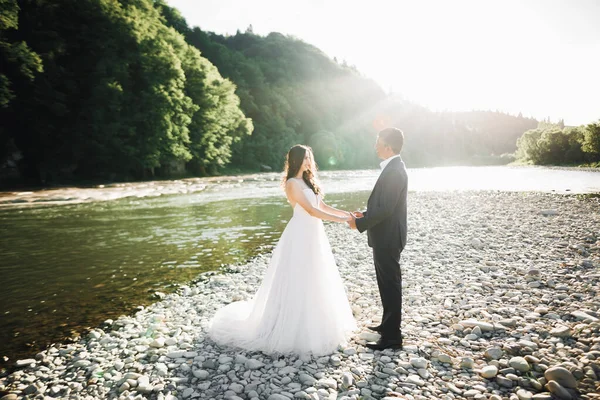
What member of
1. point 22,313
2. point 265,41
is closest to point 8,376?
point 22,313

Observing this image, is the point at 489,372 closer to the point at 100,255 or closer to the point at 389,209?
the point at 389,209

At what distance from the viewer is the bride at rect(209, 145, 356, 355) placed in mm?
4758

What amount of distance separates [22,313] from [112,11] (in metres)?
39.1

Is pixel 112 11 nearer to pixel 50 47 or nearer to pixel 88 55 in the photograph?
pixel 88 55

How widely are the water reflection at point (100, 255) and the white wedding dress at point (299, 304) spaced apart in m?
3.54

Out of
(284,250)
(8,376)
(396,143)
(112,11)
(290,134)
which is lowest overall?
(8,376)

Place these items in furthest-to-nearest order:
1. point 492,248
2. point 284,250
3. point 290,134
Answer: point 290,134, point 492,248, point 284,250

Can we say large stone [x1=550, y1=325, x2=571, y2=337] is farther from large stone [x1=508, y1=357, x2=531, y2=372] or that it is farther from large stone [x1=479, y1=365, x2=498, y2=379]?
large stone [x1=479, y1=365, x2=498, y2=379]

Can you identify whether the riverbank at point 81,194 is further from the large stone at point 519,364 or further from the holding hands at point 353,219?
the large stone at point 519,364

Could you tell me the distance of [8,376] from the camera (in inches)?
184

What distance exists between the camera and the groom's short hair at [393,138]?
15.6 feet

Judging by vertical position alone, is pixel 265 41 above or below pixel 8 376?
above

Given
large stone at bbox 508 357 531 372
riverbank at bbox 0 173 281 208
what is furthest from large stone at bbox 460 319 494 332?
riverbank at bbox 0 173 281 208

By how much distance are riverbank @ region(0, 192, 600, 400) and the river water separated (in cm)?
86
